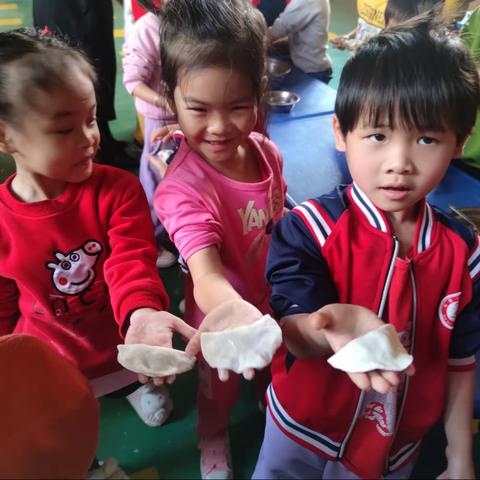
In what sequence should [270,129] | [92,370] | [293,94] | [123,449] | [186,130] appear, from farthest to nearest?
1. [293,94]
2. [270,129]
3. [123,449]
4. [92,370]
5. [186,130]

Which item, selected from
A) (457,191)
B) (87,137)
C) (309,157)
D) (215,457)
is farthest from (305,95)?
(215,457)

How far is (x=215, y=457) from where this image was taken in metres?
0.98

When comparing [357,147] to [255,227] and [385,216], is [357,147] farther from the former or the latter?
[255,227]

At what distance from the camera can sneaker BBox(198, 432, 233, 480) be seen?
959 mm

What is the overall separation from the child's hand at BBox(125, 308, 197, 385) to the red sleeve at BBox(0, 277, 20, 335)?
0.93ft

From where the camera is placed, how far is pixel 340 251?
1.91 feet

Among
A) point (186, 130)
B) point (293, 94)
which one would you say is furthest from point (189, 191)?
point (293, 94)

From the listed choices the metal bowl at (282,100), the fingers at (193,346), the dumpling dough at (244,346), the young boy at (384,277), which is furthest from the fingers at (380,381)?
the metal bowl at (282,100)

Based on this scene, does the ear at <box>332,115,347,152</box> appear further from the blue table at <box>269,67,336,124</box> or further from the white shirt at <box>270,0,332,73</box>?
the white shirt at <box>270,0,332,73</box>

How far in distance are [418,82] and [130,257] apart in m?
0.49

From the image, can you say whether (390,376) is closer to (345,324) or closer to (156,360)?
(345,324)

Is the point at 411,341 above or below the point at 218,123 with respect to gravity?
below

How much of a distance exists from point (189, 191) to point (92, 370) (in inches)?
16.1

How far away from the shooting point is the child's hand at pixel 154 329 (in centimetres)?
59
